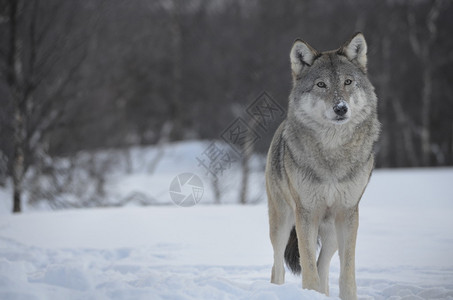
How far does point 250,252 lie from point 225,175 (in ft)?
18.2

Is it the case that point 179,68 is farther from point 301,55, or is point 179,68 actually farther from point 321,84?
point 321,84

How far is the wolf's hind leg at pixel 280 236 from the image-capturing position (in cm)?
362

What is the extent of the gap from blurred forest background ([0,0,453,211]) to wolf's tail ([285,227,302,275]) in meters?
5.54

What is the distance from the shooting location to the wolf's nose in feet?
10.1

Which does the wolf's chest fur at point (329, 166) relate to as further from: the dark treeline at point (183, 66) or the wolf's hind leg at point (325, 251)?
the dark treeline at point (183, 66)

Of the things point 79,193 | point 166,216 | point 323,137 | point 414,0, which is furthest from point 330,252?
point 414,0

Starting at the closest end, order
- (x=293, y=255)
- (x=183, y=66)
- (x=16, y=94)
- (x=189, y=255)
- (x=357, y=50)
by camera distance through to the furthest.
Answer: (x=357, y=50)
(x=293, y=255)
(x=189, y=255)
(x=16, y=94)
(x=183, y=66)

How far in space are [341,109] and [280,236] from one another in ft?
3.94

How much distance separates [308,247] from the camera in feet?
10.4

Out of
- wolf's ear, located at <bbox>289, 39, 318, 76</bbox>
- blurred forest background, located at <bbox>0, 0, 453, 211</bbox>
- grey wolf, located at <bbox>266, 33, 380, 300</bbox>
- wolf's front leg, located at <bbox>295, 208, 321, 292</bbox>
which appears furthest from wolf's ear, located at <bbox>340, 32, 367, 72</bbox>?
blurred forest background, located at <bbox>0, 0, 453, 211</bbox>

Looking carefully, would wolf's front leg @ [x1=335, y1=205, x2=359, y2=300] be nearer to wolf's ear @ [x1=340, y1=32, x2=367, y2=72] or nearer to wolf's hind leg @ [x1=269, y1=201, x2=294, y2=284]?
wolf's hind leg @ [x1=269, y1=201, x2=294, y2=284]

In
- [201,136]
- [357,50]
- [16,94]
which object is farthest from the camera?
[201,136]

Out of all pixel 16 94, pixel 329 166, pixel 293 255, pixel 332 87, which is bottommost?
pixel 293 255

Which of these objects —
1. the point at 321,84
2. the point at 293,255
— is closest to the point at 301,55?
the point at 321,84
